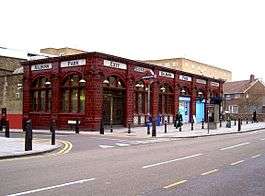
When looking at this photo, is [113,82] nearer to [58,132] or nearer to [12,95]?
[58,132]

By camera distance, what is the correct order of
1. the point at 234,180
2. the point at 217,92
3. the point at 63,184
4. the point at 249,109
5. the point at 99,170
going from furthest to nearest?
the point at 249,109 → the point at 217,92 → the point at 99,170 → the point at 234,180 → the point at 63,184

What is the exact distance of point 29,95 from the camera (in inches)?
1857

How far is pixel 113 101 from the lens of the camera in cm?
4353

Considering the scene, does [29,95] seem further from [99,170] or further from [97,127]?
[99,170]

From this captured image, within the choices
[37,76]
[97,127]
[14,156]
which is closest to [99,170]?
[14,156]

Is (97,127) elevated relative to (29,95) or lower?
lower

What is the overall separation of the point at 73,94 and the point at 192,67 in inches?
2892

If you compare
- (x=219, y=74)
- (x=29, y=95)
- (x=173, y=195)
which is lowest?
(x=173, y=195)

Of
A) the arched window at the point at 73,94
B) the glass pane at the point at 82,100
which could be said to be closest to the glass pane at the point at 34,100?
the arched window at the point at 73,94

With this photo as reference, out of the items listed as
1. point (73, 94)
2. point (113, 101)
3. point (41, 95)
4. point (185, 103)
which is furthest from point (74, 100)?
point (185, 103)

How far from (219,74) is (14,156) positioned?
11608cm

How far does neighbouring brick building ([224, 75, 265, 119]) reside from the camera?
9044 centimetres

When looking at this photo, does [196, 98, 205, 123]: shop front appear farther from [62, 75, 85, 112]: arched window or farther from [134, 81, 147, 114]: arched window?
[62, 75, 85, 112]: arched window

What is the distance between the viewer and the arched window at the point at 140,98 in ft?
152
